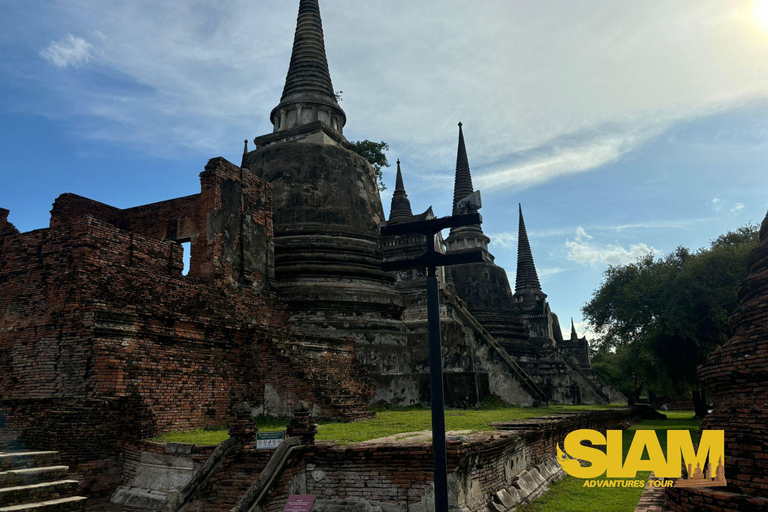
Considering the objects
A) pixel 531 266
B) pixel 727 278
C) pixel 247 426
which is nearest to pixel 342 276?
pixel 247 426

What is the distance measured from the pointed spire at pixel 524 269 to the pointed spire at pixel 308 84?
2271 centimetres

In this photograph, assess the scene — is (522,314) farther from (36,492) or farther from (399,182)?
(36,492)

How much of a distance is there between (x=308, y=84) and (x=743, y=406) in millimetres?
20926

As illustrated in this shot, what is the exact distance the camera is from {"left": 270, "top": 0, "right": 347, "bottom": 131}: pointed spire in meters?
23.4

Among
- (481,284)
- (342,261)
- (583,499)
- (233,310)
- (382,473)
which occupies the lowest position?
(583,499)

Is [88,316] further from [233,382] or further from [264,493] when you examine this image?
[264,493]

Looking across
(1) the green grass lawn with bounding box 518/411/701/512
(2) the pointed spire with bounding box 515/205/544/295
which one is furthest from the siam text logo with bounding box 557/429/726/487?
(2) the pointed spire with bounding box 515/205/544/295

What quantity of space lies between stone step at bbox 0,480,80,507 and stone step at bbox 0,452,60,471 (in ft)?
1.86

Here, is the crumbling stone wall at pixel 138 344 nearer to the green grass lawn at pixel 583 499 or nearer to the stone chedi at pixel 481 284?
the green grass lawn at pixel 583 499

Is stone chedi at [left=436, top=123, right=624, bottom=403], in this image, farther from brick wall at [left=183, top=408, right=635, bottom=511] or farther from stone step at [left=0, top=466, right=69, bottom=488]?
stone step at [left=0, top=466, right=69, bottom=488]

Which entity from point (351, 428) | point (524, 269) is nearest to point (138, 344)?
point (351, 428)

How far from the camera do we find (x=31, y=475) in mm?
7871

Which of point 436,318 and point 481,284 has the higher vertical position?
point 481,284

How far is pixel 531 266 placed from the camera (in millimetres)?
43250
